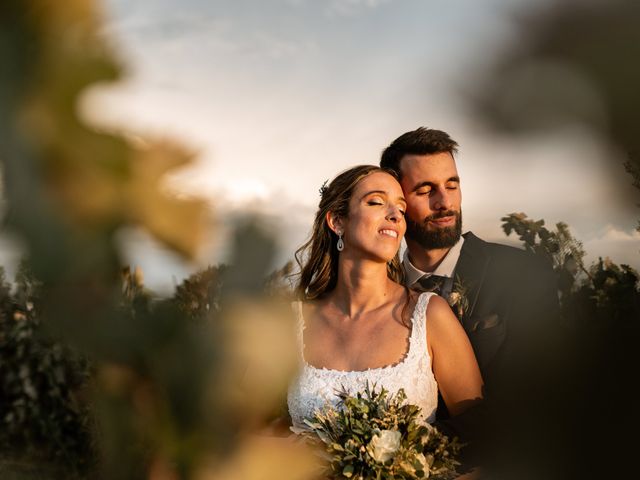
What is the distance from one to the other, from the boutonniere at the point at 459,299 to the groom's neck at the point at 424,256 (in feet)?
0.28

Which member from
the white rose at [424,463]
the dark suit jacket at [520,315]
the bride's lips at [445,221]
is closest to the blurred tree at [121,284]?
the dark suit jacket at [520,315]

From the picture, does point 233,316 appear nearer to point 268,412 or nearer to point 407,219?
point 268,412

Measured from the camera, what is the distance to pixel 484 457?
0.51 meters

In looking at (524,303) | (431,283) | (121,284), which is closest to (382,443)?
(431,283)

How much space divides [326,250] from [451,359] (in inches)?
22.6

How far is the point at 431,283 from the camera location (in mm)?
2221

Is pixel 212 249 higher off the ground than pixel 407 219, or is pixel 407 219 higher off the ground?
pixel 407 219

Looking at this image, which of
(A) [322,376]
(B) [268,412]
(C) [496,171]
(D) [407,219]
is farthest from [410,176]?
(B) [268,412]

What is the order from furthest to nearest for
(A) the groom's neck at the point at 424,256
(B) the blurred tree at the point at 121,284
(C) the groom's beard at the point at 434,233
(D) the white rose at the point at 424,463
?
(A) the groom's neck at the point at 424,256 < (C) the groom's beard at the point at 434,233 < (D) the white rose at the point at 424,463 < (B) the blurred tree at the point at 121,284

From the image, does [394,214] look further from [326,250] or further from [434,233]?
[326,250]

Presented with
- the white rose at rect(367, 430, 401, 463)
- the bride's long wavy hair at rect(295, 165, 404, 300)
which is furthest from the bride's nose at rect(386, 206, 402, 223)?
the white rose at rect(367, 430, 401, 463)

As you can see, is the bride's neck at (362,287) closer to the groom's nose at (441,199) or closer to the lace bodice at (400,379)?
the lace bodice at (400,379)

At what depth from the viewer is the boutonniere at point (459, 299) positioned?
6.28 feet

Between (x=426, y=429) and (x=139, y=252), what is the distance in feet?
4.81
